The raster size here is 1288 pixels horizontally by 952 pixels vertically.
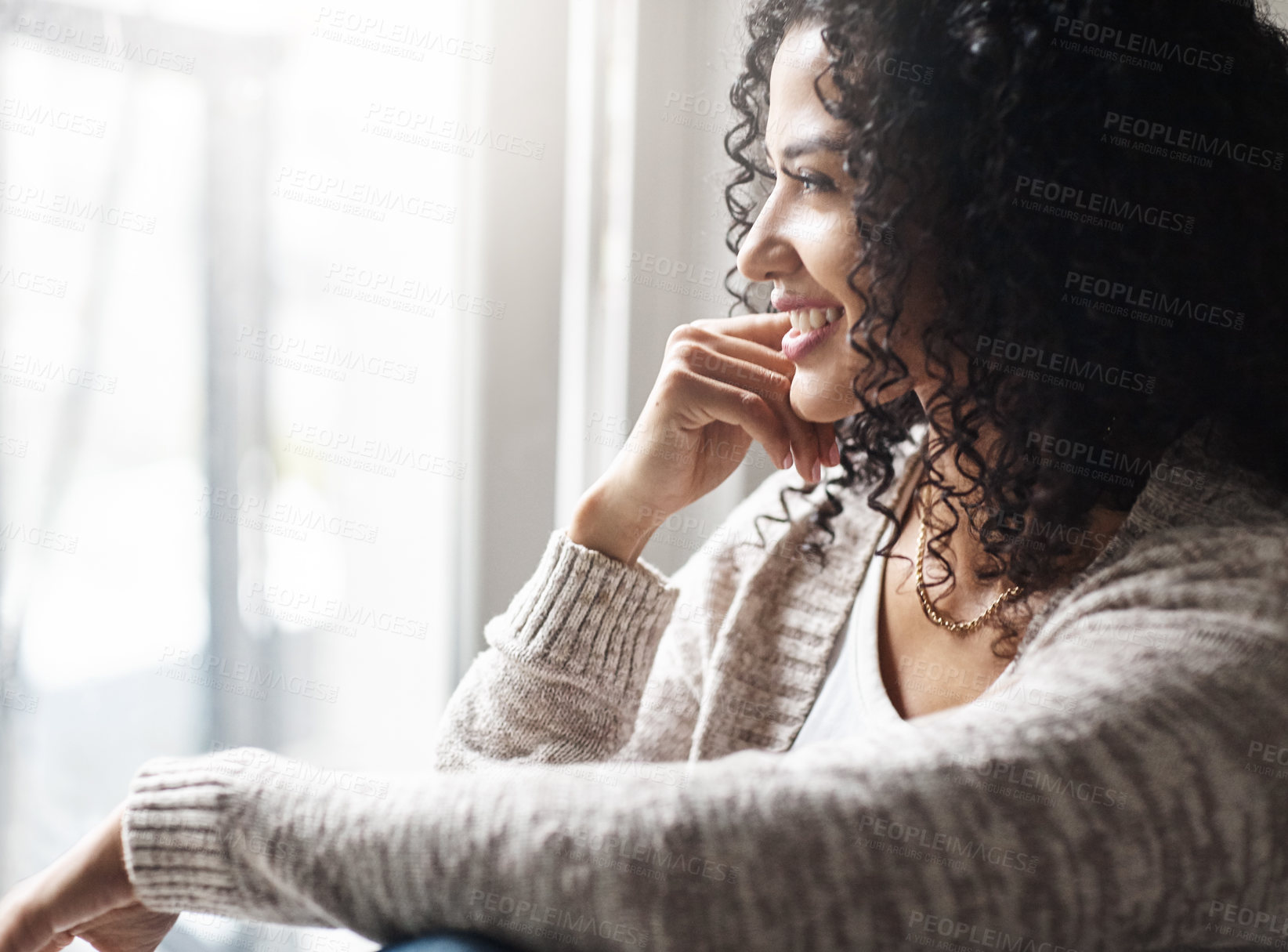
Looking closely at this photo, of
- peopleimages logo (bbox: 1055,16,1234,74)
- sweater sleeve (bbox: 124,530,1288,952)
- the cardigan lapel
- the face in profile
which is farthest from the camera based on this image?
the cardigan lapel

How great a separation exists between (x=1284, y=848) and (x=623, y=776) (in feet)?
1.23

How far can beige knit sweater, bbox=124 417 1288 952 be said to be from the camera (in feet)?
1.68

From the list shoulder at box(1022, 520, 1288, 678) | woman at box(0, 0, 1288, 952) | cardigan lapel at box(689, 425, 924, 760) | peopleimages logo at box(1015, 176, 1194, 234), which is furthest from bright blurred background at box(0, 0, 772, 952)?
shoulder at box(1022, 520, 1288, 678)

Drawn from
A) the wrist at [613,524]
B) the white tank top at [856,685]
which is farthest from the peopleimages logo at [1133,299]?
the wrist at [613,524]

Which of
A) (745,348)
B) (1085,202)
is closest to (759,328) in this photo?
(745,348)

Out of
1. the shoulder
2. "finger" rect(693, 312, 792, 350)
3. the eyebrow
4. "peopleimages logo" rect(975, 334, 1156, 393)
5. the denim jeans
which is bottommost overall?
the denim jeans

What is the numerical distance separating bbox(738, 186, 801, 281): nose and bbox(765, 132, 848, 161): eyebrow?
1.7 inches

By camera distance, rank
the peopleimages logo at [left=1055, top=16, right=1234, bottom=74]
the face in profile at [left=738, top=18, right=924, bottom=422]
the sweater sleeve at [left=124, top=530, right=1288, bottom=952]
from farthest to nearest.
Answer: the face in profile at [left=738, top=18, right=924, bottom=422]
the peopleimages logo at [left=1055, top=16, right=1234, bottom=74]
the sweater sleeve at [left=124, top=530, right=1288, bottom=952]

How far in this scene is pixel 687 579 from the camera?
1.11 meters

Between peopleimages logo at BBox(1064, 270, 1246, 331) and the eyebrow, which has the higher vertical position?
the eyebrow

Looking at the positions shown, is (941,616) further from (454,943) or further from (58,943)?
(58,943)

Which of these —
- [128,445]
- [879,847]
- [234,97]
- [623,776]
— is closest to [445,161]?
[234,97]

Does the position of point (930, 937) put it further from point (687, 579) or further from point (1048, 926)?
point (687, 579)

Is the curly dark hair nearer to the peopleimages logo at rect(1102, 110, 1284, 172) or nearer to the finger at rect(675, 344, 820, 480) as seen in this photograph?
the peopleimages logo at rect(1102, 110, 1284, 172)
